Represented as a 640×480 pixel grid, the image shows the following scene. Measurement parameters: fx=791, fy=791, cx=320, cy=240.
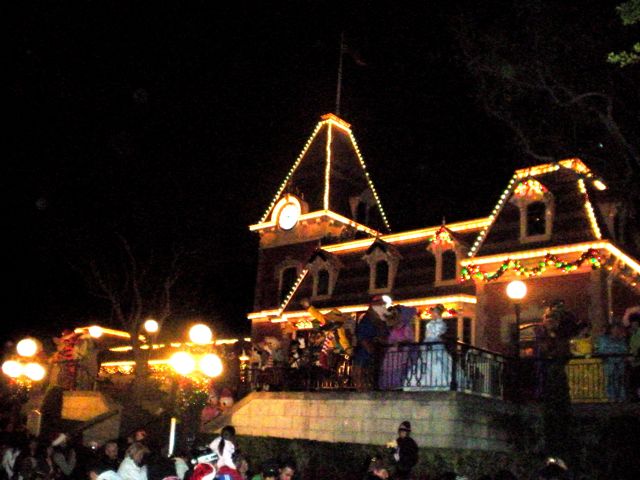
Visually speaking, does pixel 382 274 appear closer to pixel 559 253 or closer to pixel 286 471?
pixel 559 253

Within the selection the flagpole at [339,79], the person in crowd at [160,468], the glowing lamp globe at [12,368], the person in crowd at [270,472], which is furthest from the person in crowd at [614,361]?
the flagpole at [339,79]

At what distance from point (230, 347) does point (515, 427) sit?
13523mm

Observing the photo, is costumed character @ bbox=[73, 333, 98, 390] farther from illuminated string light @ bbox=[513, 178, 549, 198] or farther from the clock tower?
illuminated string light @ bbox=[513, 178, 549, 198]

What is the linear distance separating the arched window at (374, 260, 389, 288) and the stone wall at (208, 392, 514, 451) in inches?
372

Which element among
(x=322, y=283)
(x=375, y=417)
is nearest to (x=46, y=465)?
(x=375, y=417)

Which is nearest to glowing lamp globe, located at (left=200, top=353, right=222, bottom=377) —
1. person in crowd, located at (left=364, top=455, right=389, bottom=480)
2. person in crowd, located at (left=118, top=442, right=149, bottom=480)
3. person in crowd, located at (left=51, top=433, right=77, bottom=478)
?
person in crowd, located at (left=51, top=433, right=77, bottom=478)

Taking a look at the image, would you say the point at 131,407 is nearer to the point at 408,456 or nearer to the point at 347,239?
the point at 347,239

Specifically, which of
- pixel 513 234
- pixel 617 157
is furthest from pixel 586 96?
pixel 513 234

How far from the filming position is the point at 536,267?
22578mm

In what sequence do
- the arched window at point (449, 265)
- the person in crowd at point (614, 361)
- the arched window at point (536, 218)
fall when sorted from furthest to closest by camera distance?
the arched window at point (449, 265) < the arched window at point (536, 218) < the person in crowd at point (614, 361)

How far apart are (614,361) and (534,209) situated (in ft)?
27.0

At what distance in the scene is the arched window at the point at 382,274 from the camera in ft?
91.8

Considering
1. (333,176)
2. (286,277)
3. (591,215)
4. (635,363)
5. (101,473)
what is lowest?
(101,473)

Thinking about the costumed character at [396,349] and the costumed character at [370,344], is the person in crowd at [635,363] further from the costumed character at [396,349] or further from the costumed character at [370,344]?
the costumed character at [370,344]
